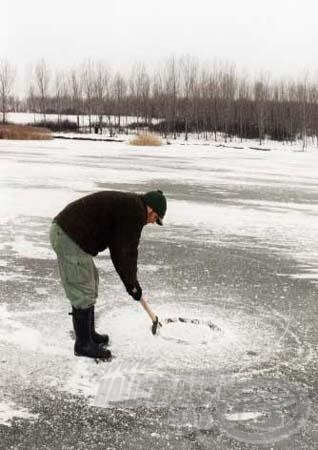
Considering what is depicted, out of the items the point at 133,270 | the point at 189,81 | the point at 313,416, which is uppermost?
the point at 189,81

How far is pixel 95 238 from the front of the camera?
4.27 meters

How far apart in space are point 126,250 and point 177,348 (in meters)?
1.06

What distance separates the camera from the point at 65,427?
3455 mm

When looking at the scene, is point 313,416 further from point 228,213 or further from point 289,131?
point 289,131

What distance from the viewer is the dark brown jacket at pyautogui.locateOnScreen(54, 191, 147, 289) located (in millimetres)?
4145

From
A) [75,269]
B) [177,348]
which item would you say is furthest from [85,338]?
[177,348]

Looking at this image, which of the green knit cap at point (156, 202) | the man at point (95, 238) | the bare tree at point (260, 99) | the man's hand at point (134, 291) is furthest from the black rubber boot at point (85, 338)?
the bare tree at point (260, 99)

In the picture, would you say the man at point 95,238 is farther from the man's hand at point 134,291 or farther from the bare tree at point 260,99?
the bare tree at point 260,99

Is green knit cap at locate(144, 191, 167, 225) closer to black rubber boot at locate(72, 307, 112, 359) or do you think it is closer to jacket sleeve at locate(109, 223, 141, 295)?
jacket sleeve at locate(109, 223, 141, 295)

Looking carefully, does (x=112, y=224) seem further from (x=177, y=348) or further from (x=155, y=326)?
(x=177, y=348)

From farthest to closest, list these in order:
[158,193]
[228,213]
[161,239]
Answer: [228,213] < [161,239] < [158,193]

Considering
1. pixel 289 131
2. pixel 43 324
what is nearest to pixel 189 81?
pixel 289 131

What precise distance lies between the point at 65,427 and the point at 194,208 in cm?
941

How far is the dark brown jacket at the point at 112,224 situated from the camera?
414 cm
